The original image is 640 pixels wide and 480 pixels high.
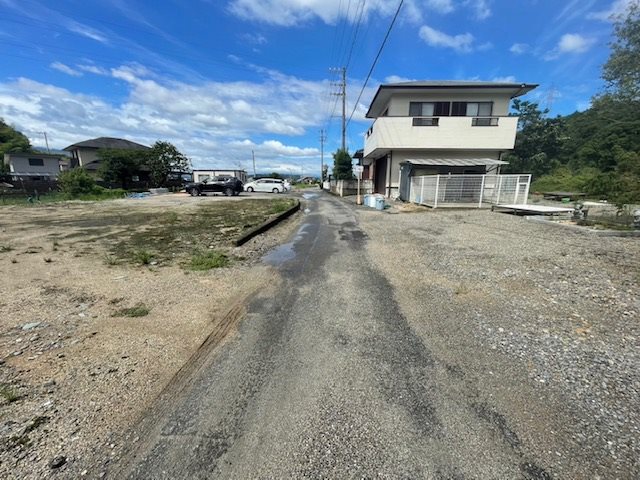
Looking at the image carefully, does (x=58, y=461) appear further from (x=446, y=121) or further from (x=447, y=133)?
(x=446, y=121)

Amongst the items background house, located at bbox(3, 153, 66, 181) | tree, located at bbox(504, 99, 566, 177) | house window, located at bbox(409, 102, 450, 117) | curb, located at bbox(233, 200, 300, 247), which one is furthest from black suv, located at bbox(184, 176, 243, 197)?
tree, located at bbox(504, 99, 566, 177)

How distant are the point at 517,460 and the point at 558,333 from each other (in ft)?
6.45

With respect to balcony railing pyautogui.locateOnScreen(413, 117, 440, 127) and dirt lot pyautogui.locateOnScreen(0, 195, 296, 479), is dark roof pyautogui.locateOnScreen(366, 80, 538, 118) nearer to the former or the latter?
balcony railing pyautogui.locateOnScreen(413, 117, 440, 127)

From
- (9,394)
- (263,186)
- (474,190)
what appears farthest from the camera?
(263,186)

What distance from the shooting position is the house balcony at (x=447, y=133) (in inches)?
683

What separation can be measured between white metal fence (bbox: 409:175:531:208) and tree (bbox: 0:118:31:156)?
63.9 metres

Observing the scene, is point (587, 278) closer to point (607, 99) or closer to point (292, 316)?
point (292, 316)

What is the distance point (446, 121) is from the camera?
17.3 m

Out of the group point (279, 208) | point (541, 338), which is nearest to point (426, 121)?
point (279, 208)

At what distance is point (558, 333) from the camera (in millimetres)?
3010

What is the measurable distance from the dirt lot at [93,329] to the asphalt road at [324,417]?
0.39 metres

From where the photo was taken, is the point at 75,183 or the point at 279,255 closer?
the point at 279,255

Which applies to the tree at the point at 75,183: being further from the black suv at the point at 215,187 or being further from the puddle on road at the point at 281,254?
the puddle on road at the point at 281,254

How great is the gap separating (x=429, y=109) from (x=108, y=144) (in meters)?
49.6
